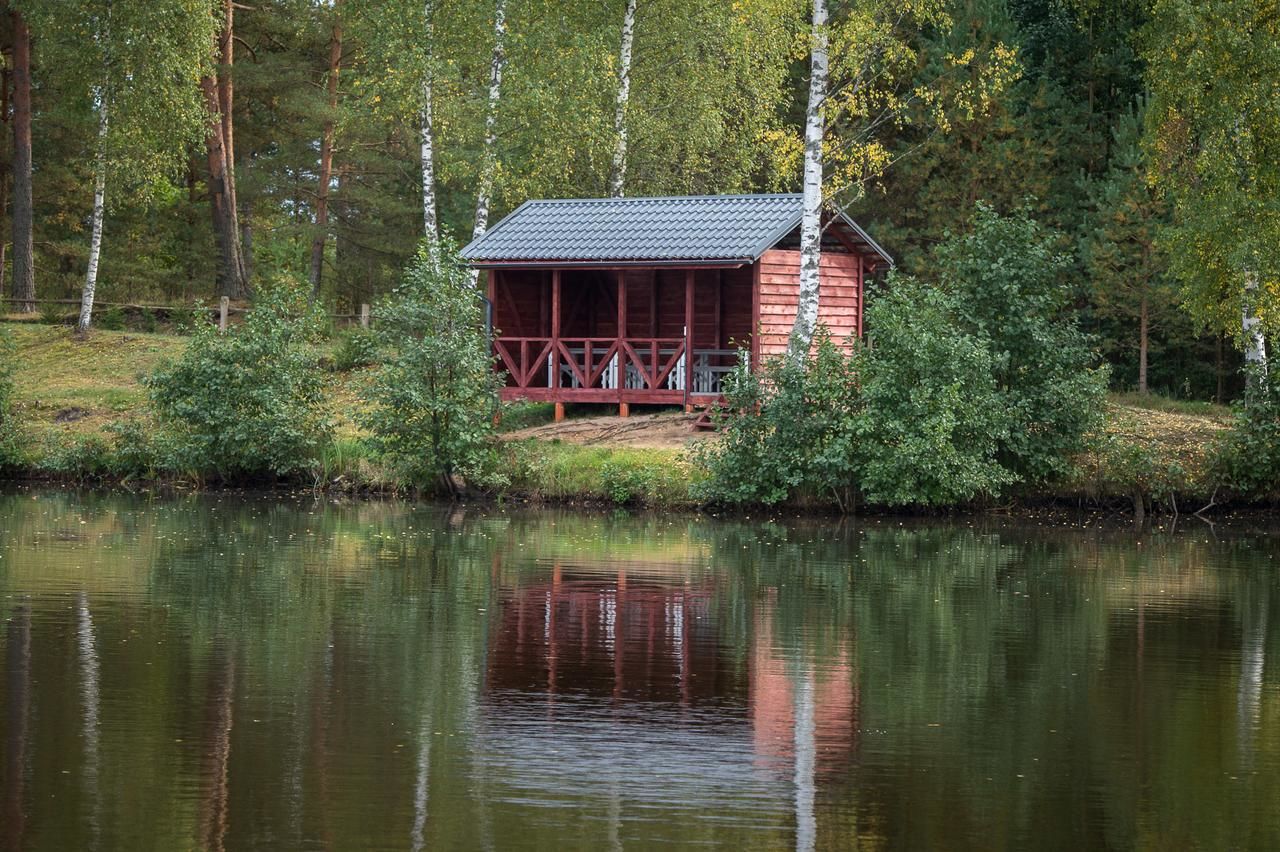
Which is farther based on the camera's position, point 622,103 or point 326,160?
point 326,160

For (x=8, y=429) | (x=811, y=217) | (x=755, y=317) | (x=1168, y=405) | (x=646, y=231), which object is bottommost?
(x=8, y=429)

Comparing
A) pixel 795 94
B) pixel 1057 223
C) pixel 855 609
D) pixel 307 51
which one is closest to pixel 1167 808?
pixel 855 609

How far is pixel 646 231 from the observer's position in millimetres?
31500

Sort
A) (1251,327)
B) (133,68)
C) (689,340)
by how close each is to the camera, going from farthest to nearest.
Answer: (133,68)
(689,340)
(1251,327)

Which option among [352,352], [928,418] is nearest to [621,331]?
[352,352]

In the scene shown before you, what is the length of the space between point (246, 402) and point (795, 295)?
32.9 ft

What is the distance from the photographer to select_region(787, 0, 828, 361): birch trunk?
85.5ft

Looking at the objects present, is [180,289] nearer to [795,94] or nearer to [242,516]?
[795,94]

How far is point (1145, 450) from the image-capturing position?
998 inches

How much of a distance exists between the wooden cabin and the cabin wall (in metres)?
0.02

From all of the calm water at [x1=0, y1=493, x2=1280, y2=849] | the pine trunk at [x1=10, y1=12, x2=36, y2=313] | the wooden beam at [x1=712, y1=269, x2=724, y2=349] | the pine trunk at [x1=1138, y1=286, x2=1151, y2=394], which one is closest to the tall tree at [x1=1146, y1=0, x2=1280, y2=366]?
the calm water at [x1=0, y1=493, x2=1280, y2=849]

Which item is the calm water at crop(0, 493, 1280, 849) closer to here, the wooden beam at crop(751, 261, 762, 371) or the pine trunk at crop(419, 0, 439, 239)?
the wooden beam at crop(751, 261, 762, 371)

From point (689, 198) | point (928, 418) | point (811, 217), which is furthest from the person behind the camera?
point (689, 198)

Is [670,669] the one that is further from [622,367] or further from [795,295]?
[795,295]
